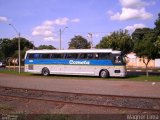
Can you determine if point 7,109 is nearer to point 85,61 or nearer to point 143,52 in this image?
point 85,61

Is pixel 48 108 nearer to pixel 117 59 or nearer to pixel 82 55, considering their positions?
pixel 117 59

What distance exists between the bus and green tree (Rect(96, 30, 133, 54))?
102ft

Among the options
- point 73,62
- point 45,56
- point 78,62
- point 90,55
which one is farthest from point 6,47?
point 90,55

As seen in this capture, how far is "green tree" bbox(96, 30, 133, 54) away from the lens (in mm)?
65125

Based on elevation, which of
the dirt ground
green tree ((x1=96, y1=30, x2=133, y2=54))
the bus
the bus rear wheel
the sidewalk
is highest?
green tree ((x1=96, y1=30, x2=133, y2=54))

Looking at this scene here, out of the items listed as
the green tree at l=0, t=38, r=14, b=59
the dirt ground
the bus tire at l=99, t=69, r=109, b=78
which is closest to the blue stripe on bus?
the bus tire at l=99, t=69, r=109, b=78

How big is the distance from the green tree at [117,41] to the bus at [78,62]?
31228mm

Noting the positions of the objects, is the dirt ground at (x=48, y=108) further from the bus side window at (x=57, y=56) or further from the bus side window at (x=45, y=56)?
the bus side window at (x=45, y=56)

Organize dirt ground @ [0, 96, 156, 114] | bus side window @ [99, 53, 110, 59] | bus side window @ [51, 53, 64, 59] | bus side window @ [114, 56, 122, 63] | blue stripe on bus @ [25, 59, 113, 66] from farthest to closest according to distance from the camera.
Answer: bus side window @ [51, 53, 64, 59] < blue stripe on bus @ [25, 59, 113, 66] < bus side window @ [99, 53, 110, 59] < bus side window @ [114, 56, 122, 63] < dirt ground @ [0, 96, 156, 114]

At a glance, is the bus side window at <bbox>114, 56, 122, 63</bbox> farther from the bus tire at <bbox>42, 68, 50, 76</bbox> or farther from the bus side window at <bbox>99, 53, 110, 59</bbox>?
the bus tire at <bbox>42, 68, 50, 76</bbox>

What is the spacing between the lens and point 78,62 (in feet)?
106

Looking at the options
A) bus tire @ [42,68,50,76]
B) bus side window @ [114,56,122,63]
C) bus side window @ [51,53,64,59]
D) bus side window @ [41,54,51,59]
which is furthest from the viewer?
bus tire @ [42,68,50,76]

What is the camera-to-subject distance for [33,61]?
3534 cm

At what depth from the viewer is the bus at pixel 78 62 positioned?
101 ft
